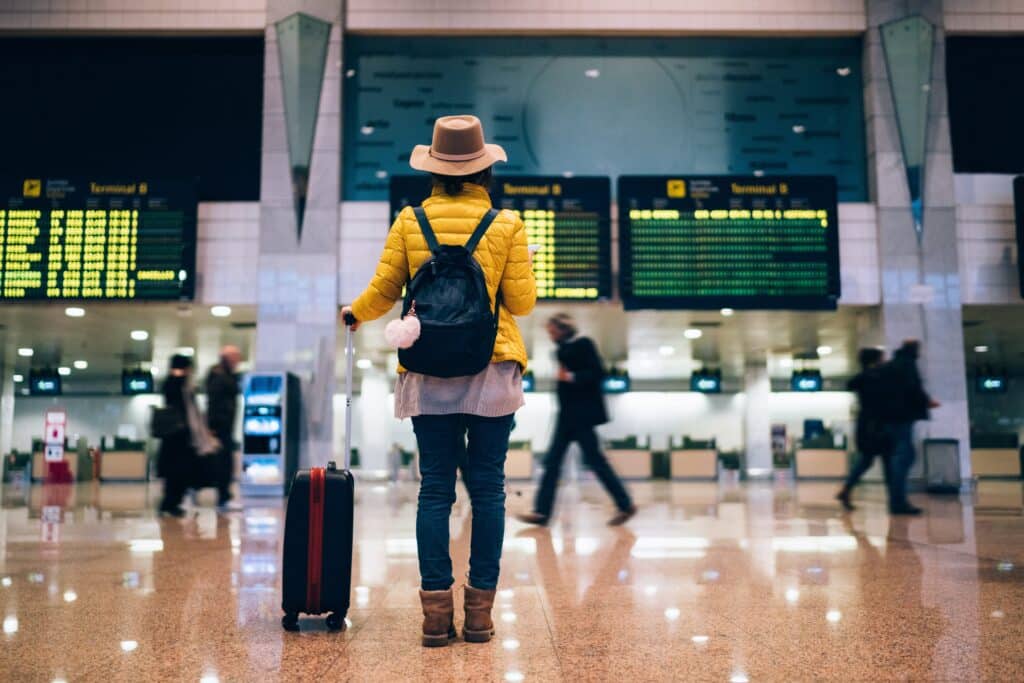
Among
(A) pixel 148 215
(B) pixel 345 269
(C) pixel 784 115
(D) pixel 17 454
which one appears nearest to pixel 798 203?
(C) pixel 784 115

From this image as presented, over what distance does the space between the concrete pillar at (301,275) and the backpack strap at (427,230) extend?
9.27 m

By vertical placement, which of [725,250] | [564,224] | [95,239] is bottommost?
[725,250]

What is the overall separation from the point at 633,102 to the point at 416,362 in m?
10.8

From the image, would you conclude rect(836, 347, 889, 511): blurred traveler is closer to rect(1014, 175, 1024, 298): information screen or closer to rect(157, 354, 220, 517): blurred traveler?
rect(1014, 175, 1024, 298): information screen

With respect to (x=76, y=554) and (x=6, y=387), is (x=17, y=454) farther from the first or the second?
(x=76, y=554)

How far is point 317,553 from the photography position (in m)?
2.95

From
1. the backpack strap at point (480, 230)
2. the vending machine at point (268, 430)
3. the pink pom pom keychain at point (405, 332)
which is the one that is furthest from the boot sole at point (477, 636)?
the vending machine at point (268, 430)

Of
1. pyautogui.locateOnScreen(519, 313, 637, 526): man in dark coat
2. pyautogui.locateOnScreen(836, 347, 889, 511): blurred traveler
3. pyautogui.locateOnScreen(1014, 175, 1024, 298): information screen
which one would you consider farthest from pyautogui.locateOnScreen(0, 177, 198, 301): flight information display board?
pyautogui.locateOnScreen(1014, 175, 1024, 298): information screen

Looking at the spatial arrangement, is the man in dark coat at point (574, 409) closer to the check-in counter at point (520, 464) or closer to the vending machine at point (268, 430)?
the vending machine at point (268, 430)

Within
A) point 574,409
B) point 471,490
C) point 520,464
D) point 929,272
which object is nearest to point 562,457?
point 574,409

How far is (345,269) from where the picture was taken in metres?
12.1

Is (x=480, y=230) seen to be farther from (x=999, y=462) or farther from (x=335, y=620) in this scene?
(x=999, y=462)

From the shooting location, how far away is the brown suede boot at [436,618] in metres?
2.73

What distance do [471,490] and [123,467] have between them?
2052cm
